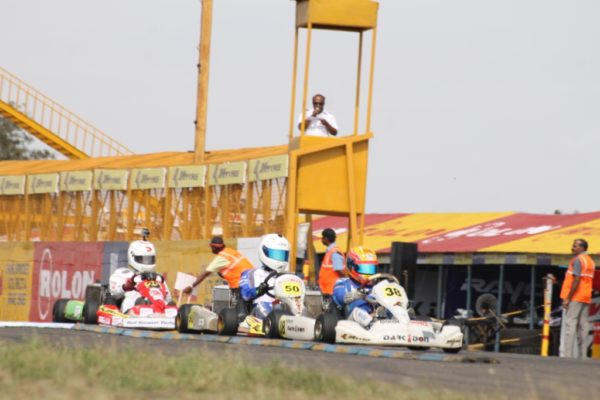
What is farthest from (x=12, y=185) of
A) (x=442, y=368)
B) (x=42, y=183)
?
(x=442, y=368)

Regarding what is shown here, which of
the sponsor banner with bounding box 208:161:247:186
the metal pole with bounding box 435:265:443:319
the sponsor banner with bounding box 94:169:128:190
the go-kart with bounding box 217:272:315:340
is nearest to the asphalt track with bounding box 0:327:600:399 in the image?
the go-kart with bounding box 217:272:315:340

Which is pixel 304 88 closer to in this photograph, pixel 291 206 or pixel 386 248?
pixel 291 206

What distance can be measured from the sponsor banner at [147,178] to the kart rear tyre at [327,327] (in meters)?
11.7

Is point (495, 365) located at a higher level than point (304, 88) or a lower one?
lower

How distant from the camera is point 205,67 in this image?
31.2 meters

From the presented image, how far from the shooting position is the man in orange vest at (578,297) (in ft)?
62.8

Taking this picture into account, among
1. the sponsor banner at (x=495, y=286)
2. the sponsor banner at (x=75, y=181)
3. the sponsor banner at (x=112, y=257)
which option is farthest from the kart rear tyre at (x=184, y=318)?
the sponsor banner at (x=75, y=181)

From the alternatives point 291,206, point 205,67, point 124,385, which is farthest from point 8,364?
point 205,67

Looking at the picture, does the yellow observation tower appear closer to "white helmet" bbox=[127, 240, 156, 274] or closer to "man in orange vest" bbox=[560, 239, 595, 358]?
"white helmet" bbox=[127, 240, 156, 274]

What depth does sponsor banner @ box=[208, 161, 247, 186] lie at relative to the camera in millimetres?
25981

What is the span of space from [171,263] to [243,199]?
225cm

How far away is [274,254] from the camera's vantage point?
63.9 feet

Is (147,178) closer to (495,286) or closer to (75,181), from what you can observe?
(75,181)

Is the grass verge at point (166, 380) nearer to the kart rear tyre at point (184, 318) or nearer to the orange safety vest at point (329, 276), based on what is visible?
the orange safety vest at point (329, 276)
